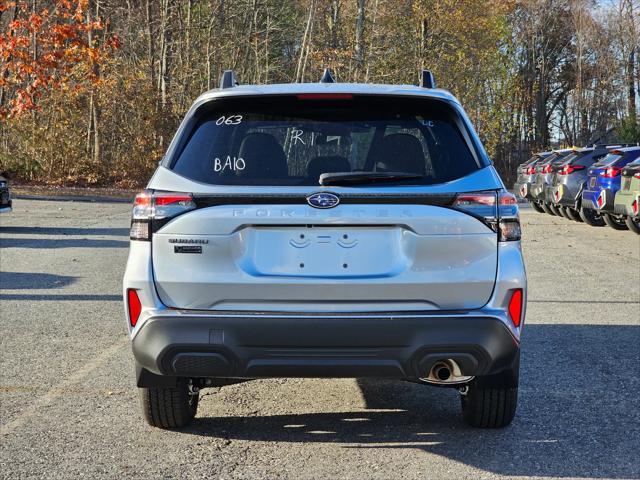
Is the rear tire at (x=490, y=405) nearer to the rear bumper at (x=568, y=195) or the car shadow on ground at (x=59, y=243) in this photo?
the car shadow on ground at (x=59, y=243)

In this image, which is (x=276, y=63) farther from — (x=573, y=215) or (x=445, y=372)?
(x=445, y=372)

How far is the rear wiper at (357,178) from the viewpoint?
15.0ft

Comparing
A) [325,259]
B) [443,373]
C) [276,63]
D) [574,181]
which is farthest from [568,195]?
[276,63]

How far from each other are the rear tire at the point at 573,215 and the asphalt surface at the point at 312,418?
1400 centimetres

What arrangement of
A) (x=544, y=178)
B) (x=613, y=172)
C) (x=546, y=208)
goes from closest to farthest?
1. (x=613, y=172)
2. (x=544, y=178)
3. (x=546, y=208)

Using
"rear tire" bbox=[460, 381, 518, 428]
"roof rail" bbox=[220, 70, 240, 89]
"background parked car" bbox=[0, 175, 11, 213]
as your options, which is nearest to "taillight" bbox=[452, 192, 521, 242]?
"rear tire" bbox=[460, 381, 518, 428]

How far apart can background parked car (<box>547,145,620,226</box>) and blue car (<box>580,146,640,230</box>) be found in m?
1.13

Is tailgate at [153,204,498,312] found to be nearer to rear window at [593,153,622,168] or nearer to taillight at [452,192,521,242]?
taillight at [452,192,521,242]

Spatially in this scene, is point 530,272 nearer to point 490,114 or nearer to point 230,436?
point 230,436

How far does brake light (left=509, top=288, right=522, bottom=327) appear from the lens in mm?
4633

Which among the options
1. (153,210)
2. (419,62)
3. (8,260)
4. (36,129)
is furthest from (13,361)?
(419,62)

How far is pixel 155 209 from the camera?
4.60 m

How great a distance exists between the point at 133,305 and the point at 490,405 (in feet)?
6.29

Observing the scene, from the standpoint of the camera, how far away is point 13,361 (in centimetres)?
707
